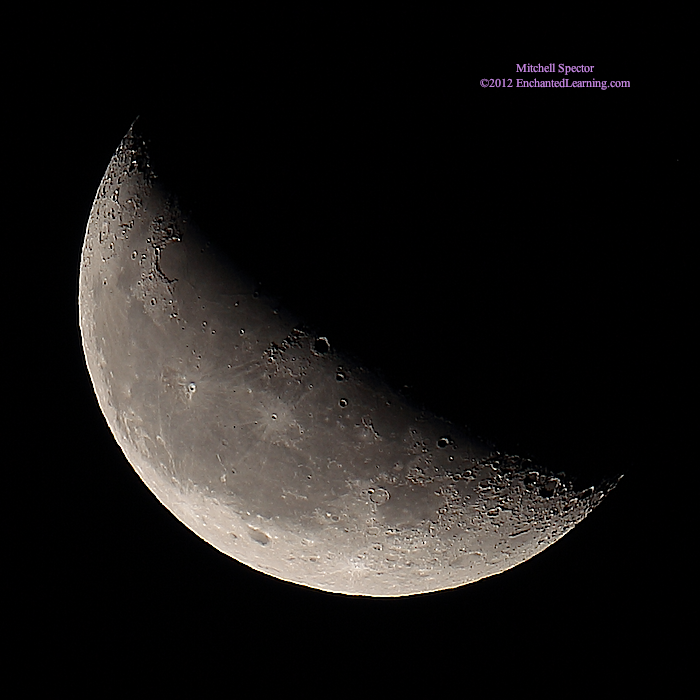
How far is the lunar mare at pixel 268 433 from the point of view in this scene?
264 centimetres

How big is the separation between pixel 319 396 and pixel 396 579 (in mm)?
1173

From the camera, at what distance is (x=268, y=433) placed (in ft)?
8.90

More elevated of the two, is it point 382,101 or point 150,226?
point 382,101

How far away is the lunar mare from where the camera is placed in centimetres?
264

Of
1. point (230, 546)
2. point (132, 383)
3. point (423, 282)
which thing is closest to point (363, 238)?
point (423, 282)

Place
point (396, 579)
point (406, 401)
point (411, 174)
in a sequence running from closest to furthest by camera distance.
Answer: point (411, 174)
point (406, 401)
point (396, 579)

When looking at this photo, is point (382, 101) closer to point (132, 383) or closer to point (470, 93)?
point (470, 93)

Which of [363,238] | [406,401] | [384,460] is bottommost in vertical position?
[384,460]

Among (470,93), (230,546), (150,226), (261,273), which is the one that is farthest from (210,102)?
(230,546)

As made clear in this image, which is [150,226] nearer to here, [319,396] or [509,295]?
[319,396]

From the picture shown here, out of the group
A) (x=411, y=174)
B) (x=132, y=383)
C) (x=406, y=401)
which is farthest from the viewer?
(x=132, y=383)

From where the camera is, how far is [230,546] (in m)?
3.32

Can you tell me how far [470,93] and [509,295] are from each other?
0.75 metres

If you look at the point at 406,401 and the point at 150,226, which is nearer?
the point at 406,401
